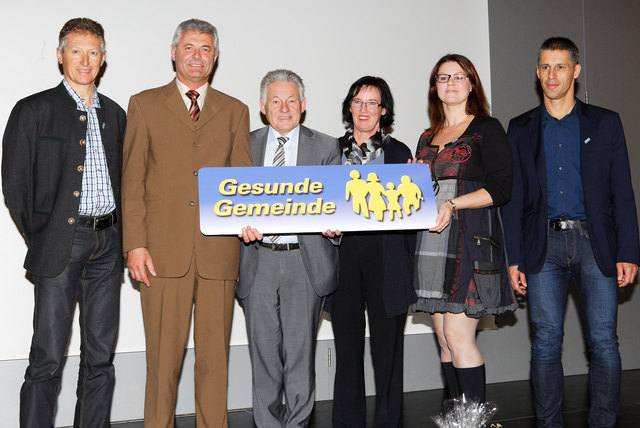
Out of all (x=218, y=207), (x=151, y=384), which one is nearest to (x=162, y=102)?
(x=218, y=207)

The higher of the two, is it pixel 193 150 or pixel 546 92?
pixel 546 92

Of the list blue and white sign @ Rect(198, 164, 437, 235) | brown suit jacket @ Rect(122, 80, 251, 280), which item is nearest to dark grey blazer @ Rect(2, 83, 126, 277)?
brown suit jacket @ Rect(122, 80, 251, 280)

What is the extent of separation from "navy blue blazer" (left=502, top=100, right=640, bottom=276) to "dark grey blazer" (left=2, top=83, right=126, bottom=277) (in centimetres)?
221

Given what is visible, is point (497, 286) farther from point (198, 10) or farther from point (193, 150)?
point (198, 10)

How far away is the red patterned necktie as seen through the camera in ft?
10.7

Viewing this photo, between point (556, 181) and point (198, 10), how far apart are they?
2.50m

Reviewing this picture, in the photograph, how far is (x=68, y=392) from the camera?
4.02 meters

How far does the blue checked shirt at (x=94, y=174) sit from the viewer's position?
318 centimetres

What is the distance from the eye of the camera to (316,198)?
10.6ft

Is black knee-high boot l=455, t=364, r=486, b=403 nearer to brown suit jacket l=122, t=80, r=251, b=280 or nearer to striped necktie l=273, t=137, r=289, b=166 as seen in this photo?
brown suit jacket l=122, t=80, r=251, b=280

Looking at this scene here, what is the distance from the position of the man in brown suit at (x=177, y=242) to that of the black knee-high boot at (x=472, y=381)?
117 cm

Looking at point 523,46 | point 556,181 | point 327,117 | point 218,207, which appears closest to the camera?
point 218,207

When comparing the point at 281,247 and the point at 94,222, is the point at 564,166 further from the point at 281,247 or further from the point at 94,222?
the point at 94,222

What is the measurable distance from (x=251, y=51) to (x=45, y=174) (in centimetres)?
180
